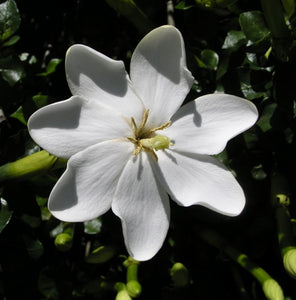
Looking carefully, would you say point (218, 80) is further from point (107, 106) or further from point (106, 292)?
point (106, 292)

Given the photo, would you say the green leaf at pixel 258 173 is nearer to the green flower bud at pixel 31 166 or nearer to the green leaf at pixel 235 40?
the green leaf at pixel 235 40

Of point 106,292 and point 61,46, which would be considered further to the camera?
point 61,46

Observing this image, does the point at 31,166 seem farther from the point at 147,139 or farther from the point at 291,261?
the point at 291,261

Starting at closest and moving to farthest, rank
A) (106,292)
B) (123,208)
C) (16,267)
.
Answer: (123,208)
(16,267)
(106,292)

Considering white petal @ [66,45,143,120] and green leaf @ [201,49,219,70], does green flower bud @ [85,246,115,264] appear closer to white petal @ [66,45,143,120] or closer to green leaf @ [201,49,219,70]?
white petal @ [66,45,143,120]

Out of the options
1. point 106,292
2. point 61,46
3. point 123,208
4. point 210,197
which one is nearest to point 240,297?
point 106,292

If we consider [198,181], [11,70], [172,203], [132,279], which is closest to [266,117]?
[198,181]

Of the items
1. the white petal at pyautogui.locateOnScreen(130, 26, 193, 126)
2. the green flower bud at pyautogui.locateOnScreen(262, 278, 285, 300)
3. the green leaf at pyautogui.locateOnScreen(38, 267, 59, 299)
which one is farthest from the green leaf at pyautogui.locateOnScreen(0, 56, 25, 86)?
the green flower bud at pyautogui.locateOnScreen(262, 278, 285, 300)
